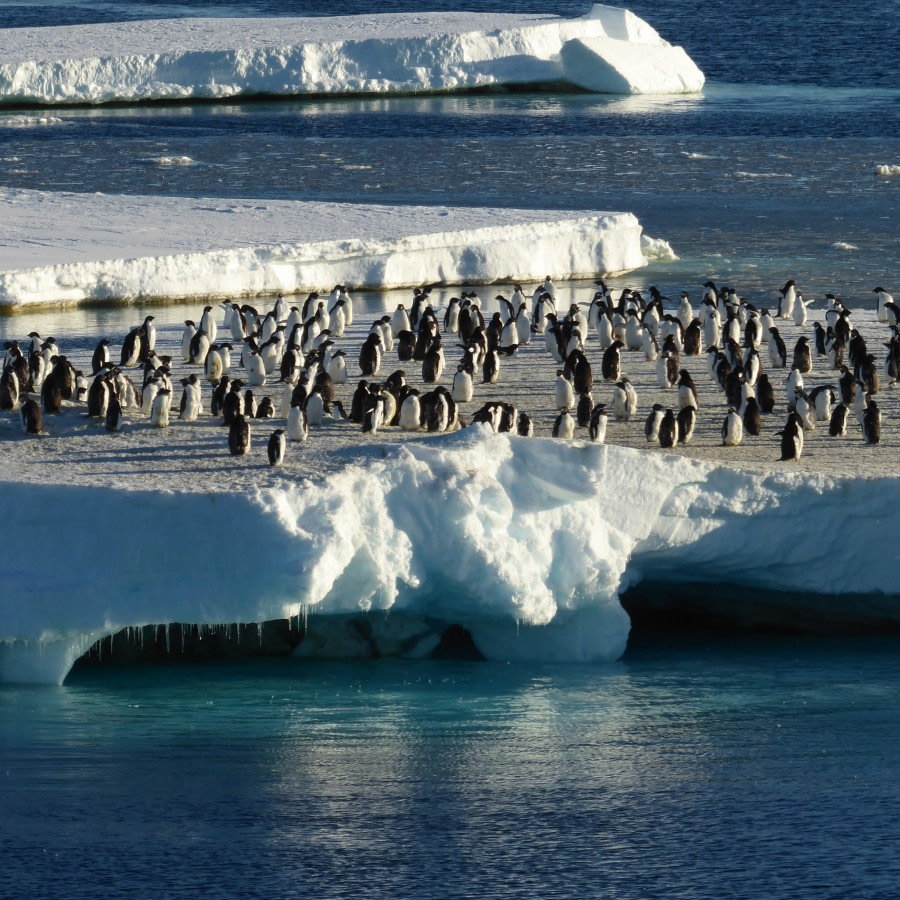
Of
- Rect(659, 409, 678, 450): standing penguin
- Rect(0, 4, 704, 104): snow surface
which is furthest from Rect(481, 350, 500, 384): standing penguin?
Rect(0, 4, 704, 104): snow surface

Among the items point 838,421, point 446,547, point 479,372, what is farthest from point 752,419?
point 446,547

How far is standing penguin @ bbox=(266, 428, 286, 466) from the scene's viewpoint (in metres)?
10.9

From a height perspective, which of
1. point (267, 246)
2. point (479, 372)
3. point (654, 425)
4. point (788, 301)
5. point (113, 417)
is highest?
point (267, 246)

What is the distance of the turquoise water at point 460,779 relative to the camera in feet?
27.2

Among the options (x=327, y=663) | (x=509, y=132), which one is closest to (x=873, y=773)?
(x=327, y=663)

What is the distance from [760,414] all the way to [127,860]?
22.9ft

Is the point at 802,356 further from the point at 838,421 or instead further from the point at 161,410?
the point at 161,410

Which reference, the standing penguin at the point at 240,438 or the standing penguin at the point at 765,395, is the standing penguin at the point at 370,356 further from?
the standing penguin at the point at 240,438

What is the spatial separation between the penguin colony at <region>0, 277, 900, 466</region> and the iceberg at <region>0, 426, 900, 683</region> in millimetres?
1133

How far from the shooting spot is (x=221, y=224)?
21.5m

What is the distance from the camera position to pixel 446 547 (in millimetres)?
10188

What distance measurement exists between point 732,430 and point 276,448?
3556 mm

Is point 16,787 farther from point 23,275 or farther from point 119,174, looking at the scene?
point 119,174

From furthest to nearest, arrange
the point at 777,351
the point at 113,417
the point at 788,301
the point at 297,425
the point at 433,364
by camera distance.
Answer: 1. the point at 788,301
2. the point at 777,351
3. the point at 433,364
4. the point at 113,417
5. the point at 297,425
